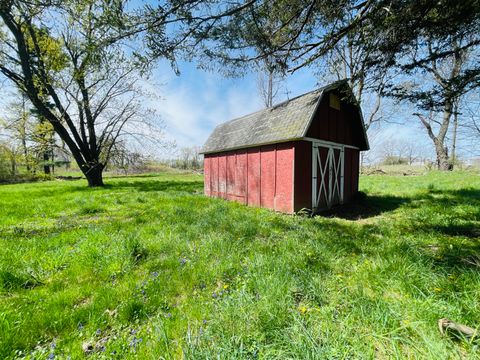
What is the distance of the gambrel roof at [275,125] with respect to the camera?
7.10m

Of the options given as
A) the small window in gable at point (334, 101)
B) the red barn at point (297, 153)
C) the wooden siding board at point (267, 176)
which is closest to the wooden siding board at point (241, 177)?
the red barn at point (297, 153)

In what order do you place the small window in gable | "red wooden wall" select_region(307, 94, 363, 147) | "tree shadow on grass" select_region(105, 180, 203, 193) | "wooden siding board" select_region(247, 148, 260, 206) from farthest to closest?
"tree shadow on grass" select_region(105, 180, 203, 193), "wooden siding board" select_region(247, 148, 260, 206), the small window in gable, "red wooden wall" select_region(307, 94, 363, 147)

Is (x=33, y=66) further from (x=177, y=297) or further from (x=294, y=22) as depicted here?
(x=177, y=297)

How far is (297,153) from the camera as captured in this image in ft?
23.5

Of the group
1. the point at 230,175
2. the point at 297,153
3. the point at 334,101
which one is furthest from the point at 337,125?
the point at 230,175

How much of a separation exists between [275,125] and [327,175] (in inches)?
120

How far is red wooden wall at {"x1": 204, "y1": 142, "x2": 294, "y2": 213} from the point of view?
7.39 metres

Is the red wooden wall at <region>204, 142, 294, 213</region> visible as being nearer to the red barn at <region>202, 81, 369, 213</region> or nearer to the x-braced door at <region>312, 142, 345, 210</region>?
the red barn at <region>202, 81, 369, 213</region>

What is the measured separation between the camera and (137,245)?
3730mm

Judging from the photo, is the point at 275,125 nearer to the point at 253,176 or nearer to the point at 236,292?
the point at 253,176

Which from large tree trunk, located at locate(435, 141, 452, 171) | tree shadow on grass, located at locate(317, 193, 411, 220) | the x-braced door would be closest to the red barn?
the x-braced door

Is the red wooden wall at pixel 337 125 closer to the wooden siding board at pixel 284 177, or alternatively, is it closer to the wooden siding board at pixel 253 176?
the wooden siding board at pixel 284 177

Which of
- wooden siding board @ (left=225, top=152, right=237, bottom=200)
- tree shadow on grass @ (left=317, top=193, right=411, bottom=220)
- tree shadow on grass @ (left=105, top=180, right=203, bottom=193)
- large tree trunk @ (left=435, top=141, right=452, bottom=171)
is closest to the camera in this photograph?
tree shadow on grass @ (left=317, top=193, right=411, bottom=220)

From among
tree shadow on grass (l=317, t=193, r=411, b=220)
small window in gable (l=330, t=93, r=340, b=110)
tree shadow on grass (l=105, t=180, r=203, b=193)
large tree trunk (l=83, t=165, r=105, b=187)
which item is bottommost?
tree shadow on grass (l=317, t=193, r=411, b=220)
